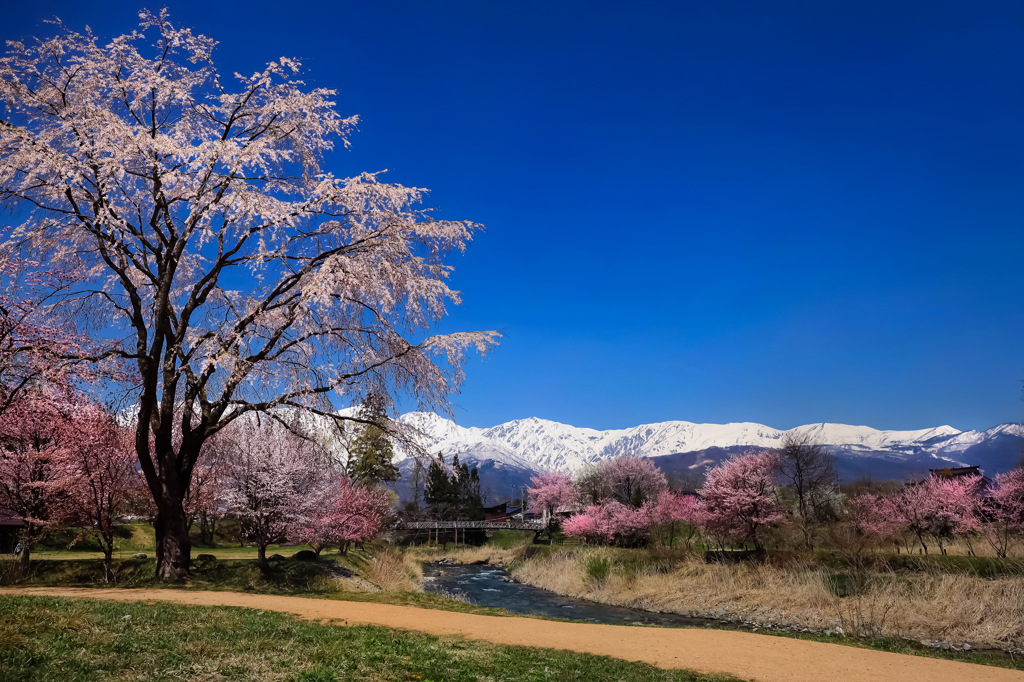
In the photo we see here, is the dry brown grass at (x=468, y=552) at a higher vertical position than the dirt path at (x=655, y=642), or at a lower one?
lower

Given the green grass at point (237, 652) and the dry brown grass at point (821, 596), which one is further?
the dry brown grass at point (821, 596)

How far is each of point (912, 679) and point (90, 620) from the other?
1333 centimetres

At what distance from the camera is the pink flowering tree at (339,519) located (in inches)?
907

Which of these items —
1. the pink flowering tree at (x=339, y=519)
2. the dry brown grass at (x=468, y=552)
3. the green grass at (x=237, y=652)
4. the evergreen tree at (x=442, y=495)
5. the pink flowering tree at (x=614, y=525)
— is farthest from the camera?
the evergreen tree at (x=442, y=495)

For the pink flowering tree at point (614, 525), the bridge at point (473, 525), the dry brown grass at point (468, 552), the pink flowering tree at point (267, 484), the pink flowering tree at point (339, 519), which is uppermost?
the pink flowering tree at point (267, 484)

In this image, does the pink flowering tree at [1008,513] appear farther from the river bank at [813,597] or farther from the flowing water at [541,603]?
the flowing water at [541,603]

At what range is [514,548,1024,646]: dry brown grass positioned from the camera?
1778 cm

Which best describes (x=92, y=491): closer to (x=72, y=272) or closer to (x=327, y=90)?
(x=72, y=272)

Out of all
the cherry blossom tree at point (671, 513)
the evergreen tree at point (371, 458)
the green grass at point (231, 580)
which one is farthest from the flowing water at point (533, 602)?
the cherry blossom tree at point (671, 513)

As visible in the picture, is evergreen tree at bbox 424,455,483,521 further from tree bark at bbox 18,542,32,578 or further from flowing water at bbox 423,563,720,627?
tree bark at bbox 18,542,32,578

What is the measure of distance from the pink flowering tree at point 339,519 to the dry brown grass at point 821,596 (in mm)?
12615

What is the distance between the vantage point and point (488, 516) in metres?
98.5

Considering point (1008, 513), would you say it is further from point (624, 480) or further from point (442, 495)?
point (442, 495)

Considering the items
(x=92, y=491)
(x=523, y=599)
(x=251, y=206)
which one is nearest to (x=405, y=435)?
(x=251, y=206)
